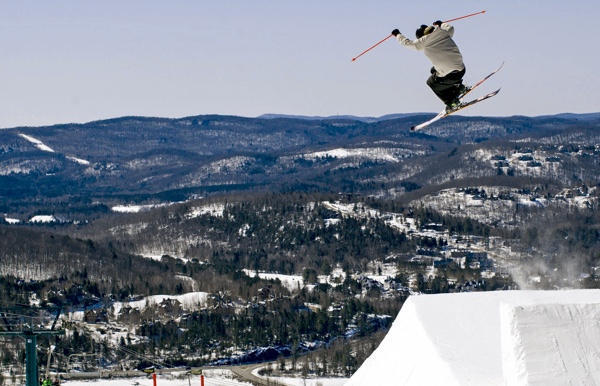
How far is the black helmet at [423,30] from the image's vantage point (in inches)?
921

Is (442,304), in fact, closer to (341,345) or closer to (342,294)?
(341,345)

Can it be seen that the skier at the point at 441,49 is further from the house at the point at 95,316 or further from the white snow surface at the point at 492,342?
the house at the point at 95,316

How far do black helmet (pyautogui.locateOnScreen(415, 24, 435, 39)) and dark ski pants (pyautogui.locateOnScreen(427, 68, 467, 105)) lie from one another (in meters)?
1.51

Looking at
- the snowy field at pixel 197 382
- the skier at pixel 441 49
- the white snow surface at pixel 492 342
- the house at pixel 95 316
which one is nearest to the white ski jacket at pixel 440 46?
the skier at pixel 441 49

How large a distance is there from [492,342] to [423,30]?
9.87 m

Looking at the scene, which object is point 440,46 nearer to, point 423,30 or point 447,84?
point 423,30

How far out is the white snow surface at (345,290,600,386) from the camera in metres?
23.0

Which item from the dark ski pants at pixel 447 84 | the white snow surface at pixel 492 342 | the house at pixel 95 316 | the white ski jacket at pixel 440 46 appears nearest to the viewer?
the white snow surface at pixel 492 342

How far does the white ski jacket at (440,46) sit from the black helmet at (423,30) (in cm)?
13

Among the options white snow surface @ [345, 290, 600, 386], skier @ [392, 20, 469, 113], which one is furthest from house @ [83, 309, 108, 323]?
skier @ [392, 20, 469, 113]

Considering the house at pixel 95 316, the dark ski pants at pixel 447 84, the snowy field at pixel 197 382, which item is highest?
the dark ski pants at pixel 447 84

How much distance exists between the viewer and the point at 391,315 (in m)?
152

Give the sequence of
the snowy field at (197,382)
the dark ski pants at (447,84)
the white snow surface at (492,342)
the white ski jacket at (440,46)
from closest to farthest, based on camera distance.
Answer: the white snow surface at (492,342) → the white ski jacket at (440,46) → the dark ski pants at (447,84) → the snowy field at (197,382)

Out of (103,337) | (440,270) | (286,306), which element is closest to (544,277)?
(440,270)
